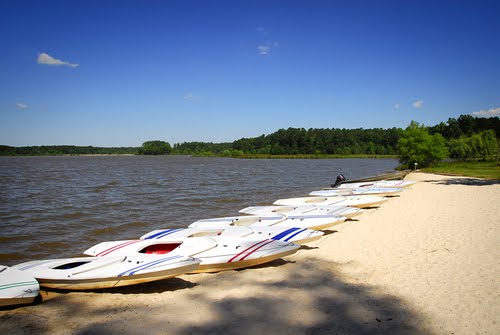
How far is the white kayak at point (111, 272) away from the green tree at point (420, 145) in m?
44.2

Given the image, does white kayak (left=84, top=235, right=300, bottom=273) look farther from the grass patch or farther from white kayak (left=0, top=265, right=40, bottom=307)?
the grass patch

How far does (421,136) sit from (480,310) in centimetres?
4278

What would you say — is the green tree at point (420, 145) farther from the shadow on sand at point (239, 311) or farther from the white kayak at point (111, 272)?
the white kayak at point (111, 272)

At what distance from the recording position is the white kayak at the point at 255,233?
10.5 m

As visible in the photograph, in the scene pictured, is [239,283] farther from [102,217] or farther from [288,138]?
[288,138]

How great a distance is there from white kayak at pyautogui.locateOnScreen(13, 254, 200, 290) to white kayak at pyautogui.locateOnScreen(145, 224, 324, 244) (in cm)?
263

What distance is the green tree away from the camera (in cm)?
4475

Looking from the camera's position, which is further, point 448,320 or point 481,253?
point 481,253

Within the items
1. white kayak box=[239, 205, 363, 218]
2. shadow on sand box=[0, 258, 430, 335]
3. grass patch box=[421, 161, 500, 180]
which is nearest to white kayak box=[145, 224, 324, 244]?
shadow on sand box=[0, 258, 430, 335]

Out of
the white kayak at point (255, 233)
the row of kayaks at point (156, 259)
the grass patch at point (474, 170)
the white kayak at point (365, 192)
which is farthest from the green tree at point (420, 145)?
the white kayak at point (255, 233)

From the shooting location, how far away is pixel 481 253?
9.51m

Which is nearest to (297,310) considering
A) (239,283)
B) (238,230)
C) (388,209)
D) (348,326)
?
(348,326)

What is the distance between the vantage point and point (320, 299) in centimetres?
695

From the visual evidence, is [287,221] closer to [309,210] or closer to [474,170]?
[309,210]
